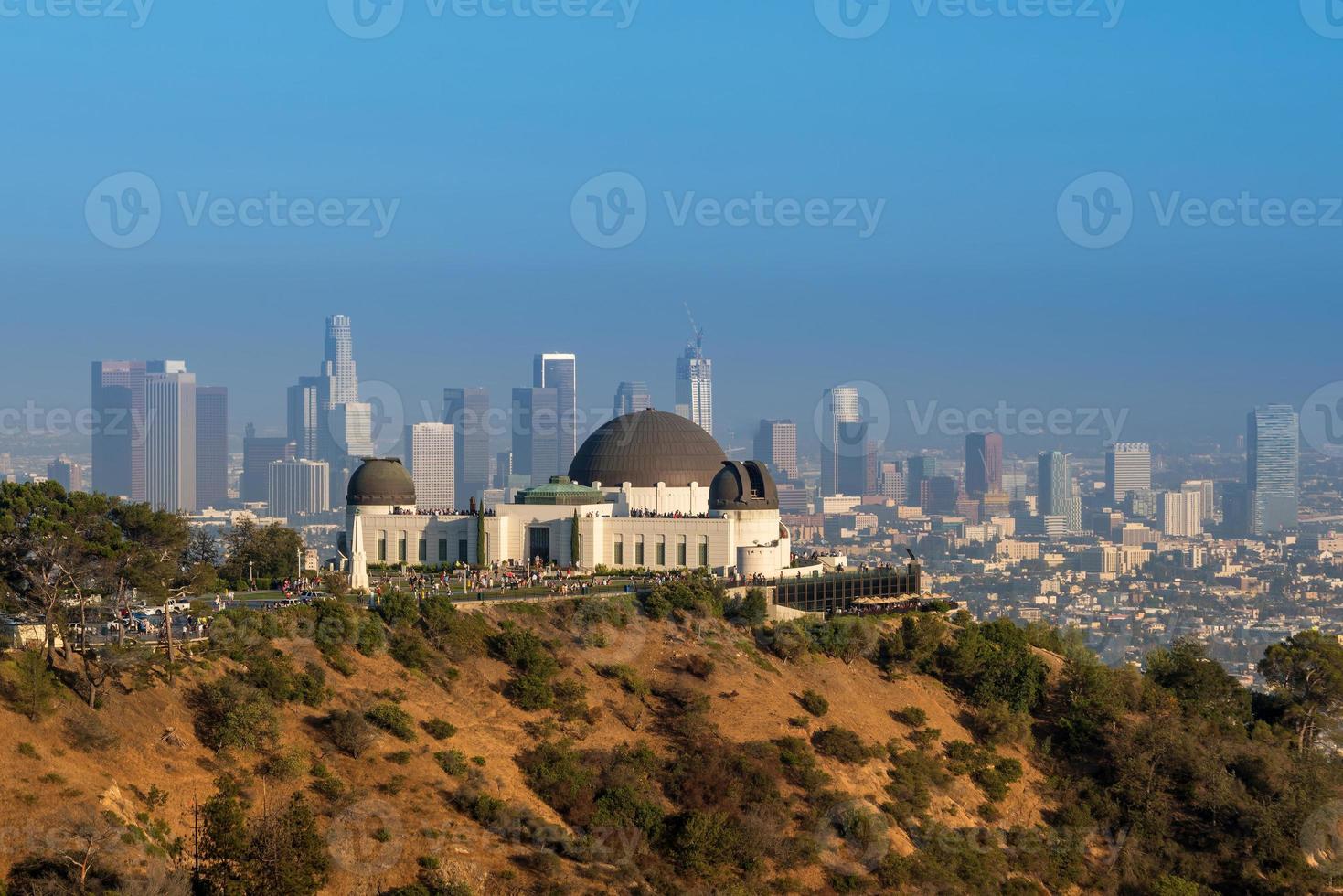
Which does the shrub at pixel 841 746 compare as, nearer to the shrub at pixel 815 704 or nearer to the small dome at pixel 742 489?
the shrub at pixel 815 704

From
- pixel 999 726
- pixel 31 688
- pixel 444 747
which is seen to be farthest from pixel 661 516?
pixel 31 688

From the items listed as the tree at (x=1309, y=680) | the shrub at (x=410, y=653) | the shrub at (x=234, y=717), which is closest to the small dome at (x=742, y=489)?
the tree at (x=1309, y=680)

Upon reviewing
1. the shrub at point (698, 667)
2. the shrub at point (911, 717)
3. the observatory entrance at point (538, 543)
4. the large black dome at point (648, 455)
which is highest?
the large black dome at point (648, 455)

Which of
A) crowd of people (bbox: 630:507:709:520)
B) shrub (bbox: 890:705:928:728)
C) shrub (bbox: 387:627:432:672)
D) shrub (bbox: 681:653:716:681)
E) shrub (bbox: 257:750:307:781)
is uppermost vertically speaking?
crowd of people (bbox: 630:507:709:520)

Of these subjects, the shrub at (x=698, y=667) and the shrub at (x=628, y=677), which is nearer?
the shrub at (x=628, y=677)

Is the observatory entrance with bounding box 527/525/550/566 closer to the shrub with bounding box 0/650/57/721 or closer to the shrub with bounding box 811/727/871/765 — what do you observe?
the shrub with bounding box 811/727/871/765

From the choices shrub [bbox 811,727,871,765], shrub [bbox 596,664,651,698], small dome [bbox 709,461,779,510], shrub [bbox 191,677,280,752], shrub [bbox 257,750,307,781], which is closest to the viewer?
shrub [bbox 257,750,307,781]

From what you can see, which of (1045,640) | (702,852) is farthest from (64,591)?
(1045,640)

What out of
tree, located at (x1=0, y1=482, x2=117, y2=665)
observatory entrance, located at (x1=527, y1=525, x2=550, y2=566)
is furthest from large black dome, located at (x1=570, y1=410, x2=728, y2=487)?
tree, located at (x1=0, y1=482, x2=117, y2=665)
